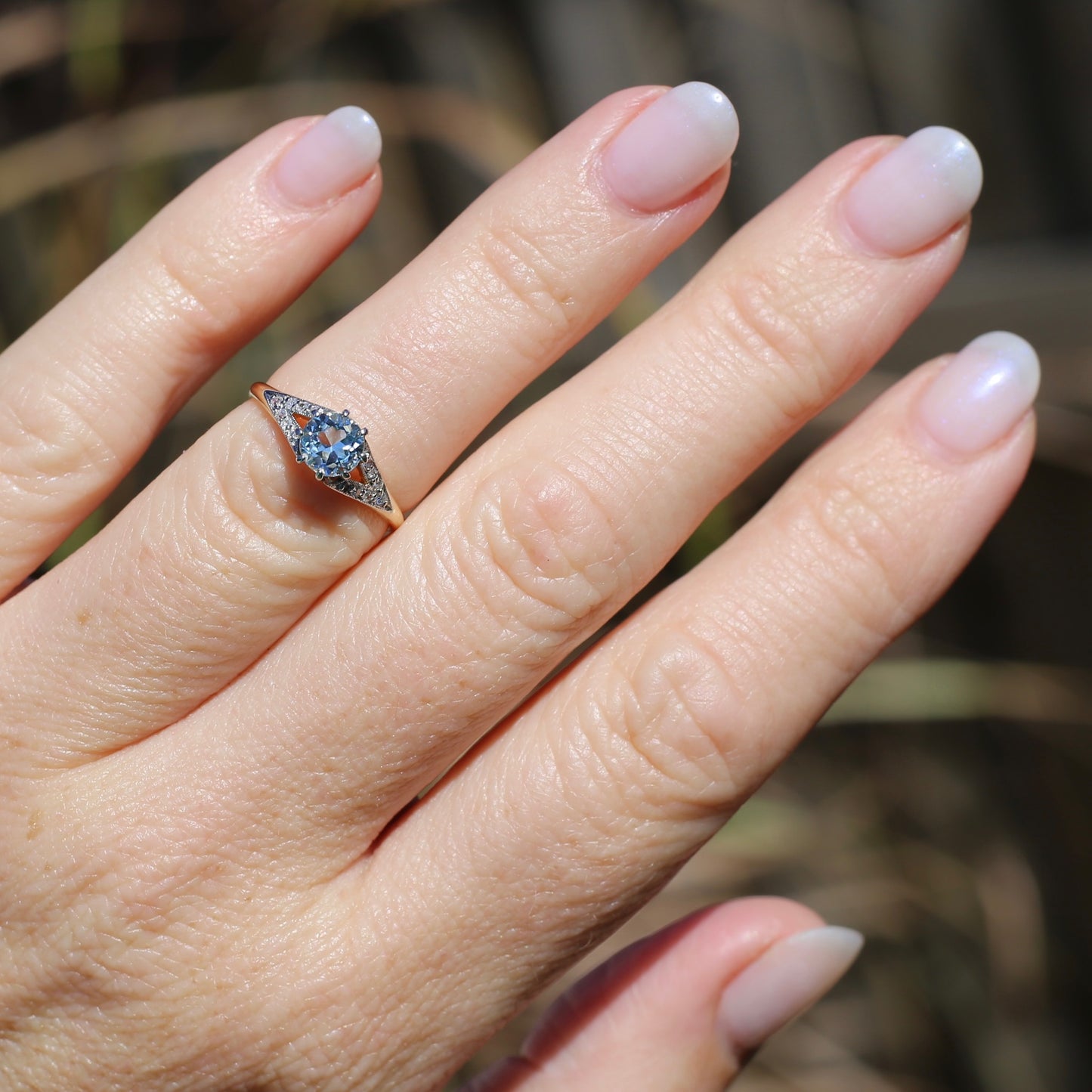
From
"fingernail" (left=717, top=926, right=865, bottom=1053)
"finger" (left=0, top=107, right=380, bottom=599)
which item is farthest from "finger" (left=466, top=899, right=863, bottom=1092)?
"finger" (left=0, top=107, right=380, bottom=599)

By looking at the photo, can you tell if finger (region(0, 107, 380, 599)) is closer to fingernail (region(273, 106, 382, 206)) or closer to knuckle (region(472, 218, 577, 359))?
fingernail (region(273, 106, 382, 206))

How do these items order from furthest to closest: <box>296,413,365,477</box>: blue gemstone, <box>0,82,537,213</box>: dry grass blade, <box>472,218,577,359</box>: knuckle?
<box>0,82,537,213</box>: dry grass blade
<box>472,218,577,359</box>: knuckle
<box>296,413,365,477</box>: blue gemstone

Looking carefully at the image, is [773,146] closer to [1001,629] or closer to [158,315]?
[1001,629]

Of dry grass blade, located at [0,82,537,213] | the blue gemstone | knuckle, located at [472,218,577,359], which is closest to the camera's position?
the blue gemstone

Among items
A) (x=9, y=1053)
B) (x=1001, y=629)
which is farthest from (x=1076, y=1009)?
(x=9, y=1053)

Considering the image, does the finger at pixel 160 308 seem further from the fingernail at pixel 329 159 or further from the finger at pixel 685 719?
the finger at pixel 685 719

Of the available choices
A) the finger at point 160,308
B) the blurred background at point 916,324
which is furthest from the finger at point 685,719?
the blurred background at point 916,324

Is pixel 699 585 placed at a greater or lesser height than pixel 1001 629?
greater
